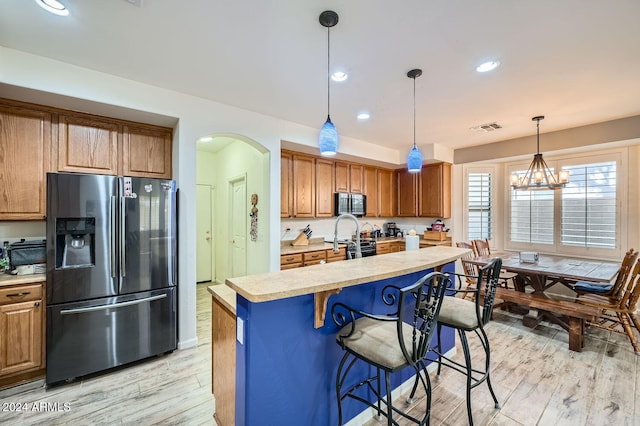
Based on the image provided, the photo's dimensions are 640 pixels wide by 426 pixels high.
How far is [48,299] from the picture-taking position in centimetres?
226

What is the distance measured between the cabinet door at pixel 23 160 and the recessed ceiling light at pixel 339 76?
2655mm

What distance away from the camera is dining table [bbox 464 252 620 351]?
9.59 ft

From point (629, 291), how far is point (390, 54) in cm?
356

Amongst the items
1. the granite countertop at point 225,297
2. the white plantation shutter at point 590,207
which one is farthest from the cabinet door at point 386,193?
the granite countertop at point 225,297

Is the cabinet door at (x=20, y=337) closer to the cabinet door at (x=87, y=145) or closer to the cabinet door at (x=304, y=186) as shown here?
the cabinet door at (x=87, y=145)

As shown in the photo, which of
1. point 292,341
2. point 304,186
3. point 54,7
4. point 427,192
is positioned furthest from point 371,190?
point 54,7

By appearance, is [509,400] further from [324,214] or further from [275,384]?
[324,214]

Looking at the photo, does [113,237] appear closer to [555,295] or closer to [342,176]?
[342,176]

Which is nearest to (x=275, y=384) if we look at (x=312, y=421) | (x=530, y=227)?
(x=312, y=421)

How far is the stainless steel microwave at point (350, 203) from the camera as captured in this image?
16.1 ft

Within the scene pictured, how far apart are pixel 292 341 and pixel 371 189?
4.39m

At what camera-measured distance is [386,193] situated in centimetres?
587

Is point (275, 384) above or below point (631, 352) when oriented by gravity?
above

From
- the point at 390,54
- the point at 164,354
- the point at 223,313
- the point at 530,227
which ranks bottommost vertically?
the point at 164,354
